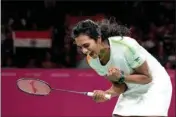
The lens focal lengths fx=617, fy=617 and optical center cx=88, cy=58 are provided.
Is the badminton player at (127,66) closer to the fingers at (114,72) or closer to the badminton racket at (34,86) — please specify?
the fingers at (114,72)

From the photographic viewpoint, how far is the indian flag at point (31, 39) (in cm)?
1157

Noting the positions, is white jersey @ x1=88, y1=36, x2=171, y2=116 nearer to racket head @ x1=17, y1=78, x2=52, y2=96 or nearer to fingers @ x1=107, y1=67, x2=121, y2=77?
fingers @ x1=107, y1=67, x2=121, y2=77

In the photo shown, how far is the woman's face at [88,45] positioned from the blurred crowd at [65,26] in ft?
19.2

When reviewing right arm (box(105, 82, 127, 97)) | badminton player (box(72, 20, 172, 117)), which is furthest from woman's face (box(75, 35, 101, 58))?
right arm (box(105, 82, 127, 97))

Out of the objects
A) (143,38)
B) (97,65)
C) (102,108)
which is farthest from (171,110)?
(97,65)

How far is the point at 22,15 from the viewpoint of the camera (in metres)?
12.4

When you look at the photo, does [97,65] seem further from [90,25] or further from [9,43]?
[9,43]

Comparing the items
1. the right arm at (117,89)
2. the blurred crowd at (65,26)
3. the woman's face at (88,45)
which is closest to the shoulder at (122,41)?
the woman's face at (88,45)

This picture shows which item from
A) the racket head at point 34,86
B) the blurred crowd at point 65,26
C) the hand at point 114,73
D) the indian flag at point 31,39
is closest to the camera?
the hand at point 114,73

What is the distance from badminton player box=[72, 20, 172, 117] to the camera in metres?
4.96

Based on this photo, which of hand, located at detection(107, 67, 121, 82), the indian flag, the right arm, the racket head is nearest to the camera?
hand, located at detection(107, 67, 121, 82)

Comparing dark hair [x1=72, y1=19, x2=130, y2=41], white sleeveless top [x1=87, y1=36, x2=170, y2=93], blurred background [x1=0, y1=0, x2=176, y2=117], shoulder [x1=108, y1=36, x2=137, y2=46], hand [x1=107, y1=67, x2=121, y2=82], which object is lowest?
blurred background [x1=0, y1=0, x2=176, y2=117]

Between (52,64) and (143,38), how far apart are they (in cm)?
189

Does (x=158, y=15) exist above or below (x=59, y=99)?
above
